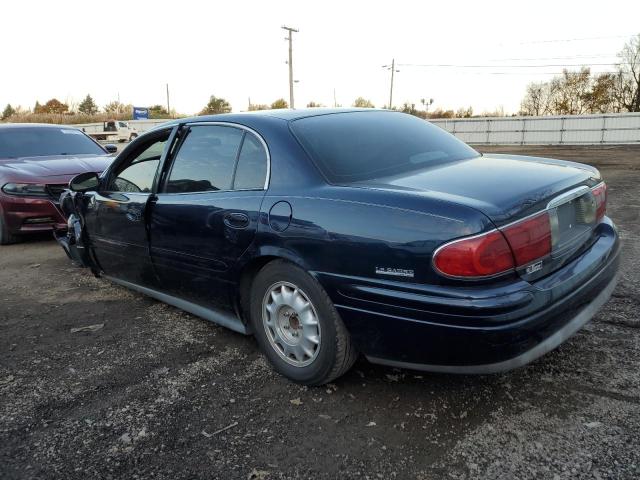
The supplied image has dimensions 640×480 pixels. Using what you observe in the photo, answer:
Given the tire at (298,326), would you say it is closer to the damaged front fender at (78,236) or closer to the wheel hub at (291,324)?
the wheel hub at (291,324)

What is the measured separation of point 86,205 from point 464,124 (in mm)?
29322

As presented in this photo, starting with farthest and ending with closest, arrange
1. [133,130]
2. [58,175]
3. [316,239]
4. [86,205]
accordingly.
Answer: [133,130] → [58,175] → [86,205] → [316,239]

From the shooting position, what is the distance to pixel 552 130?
27719 mm

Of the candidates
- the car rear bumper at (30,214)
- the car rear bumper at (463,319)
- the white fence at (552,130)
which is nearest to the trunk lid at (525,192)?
the car rear bumper at (463,319)

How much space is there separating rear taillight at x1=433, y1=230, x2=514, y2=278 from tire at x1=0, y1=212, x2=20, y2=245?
6.16 m

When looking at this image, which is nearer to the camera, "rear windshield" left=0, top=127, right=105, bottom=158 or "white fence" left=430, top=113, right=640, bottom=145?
"rear windshield" left=0, top=127, right=105, bottom=158

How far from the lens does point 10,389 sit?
9.70 feet

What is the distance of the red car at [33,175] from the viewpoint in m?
6.30

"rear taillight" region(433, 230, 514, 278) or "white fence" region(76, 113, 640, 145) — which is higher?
"white fence" region(76, 113, 640, 145)

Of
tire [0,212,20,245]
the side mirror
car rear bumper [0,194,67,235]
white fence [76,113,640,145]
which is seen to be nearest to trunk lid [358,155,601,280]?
the side mirror

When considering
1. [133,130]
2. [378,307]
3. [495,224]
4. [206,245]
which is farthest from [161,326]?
[133,130]

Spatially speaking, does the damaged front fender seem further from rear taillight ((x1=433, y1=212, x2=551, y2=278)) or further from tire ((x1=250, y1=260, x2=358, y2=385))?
rear taillight ((x1=433, y1=212, x2=551, y2=278))

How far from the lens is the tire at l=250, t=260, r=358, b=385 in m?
2.57

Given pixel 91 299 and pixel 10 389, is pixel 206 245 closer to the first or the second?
pixel 10 389
